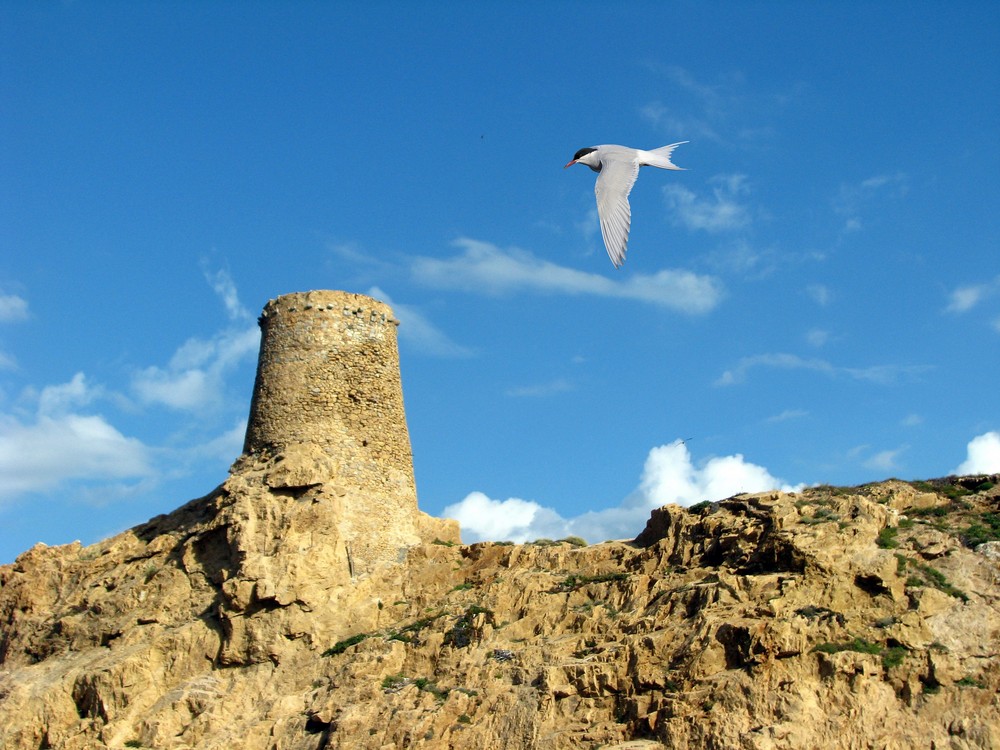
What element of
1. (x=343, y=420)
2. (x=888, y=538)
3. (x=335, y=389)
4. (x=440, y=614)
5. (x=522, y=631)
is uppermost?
(x=335, y=389)

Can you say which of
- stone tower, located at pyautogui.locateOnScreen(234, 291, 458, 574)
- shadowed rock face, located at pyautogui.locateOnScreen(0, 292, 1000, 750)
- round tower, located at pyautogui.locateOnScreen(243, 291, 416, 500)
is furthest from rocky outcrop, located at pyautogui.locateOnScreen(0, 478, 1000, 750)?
round tower, located at pyautogui.locateOnScreen(243, 291, 416, 500)

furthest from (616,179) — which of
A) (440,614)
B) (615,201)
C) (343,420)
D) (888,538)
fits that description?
(343,420)

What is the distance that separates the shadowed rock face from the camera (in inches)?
719

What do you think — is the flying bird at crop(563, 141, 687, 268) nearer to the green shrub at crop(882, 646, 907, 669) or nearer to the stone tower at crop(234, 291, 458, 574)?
the green shrub at crop(882, 646, 907, 669)

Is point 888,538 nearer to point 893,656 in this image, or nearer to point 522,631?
point 893,656

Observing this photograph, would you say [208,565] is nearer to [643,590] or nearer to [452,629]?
[452,629]

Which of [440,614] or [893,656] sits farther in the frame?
[440,614]

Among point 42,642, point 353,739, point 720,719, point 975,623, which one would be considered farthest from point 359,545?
point 975,623

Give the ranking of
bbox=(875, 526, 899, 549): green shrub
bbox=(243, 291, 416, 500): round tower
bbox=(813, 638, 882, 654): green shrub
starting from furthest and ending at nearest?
bbox=(243, 291, 416, 500): round tower < bbox=(875, 526, 899, 549): green shrub < bbox=(813, 638, 882, 654): green shrub

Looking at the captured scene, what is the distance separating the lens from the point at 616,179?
1525 cm

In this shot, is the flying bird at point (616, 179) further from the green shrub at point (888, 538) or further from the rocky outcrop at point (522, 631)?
the green shrub at point (888, 538)

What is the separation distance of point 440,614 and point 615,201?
37.5 ft

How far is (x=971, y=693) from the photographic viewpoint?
58.1 ft

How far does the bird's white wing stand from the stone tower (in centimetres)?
1170
